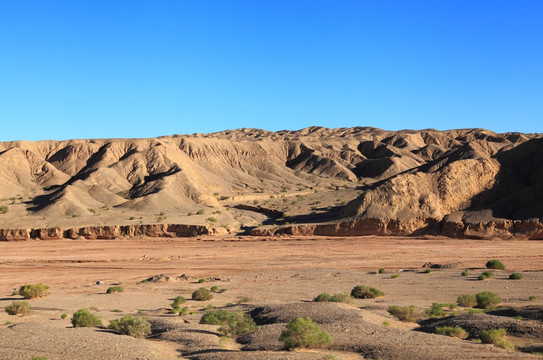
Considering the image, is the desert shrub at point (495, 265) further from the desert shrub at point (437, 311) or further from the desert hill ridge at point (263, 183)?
the desert hill ridge at point (263, 183)

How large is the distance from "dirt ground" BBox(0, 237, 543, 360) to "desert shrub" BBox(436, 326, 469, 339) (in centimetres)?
84

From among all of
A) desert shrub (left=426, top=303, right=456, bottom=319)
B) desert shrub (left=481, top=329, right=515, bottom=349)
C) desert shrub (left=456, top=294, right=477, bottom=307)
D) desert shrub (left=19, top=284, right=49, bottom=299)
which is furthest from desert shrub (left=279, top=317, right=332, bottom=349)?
desert shrub (left=19, top=284, right=49, bottom=299)

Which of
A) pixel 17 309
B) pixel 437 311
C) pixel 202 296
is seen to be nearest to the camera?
pixel 437 311

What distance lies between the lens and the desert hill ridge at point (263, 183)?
4909 centimetres

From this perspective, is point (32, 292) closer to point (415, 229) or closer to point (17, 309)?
point (17, 309)

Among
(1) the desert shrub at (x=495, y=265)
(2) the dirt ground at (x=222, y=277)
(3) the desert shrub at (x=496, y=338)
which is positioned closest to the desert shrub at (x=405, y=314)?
(2) the dirt ground at (x=222, y=277)

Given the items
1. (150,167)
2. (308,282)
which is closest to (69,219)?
(150,167)

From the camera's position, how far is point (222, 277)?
30.0 meters

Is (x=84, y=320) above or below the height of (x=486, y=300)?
below

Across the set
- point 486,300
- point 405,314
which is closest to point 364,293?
point 486,300

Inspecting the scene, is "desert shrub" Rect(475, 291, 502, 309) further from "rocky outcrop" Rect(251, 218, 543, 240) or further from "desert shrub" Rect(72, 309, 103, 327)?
"rocky outcrop" Rect(251, 218, 543, 240)

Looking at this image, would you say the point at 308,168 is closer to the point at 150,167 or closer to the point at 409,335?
the point at 150,167

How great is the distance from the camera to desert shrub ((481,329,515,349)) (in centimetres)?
1323

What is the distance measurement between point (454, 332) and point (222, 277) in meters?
17.1
